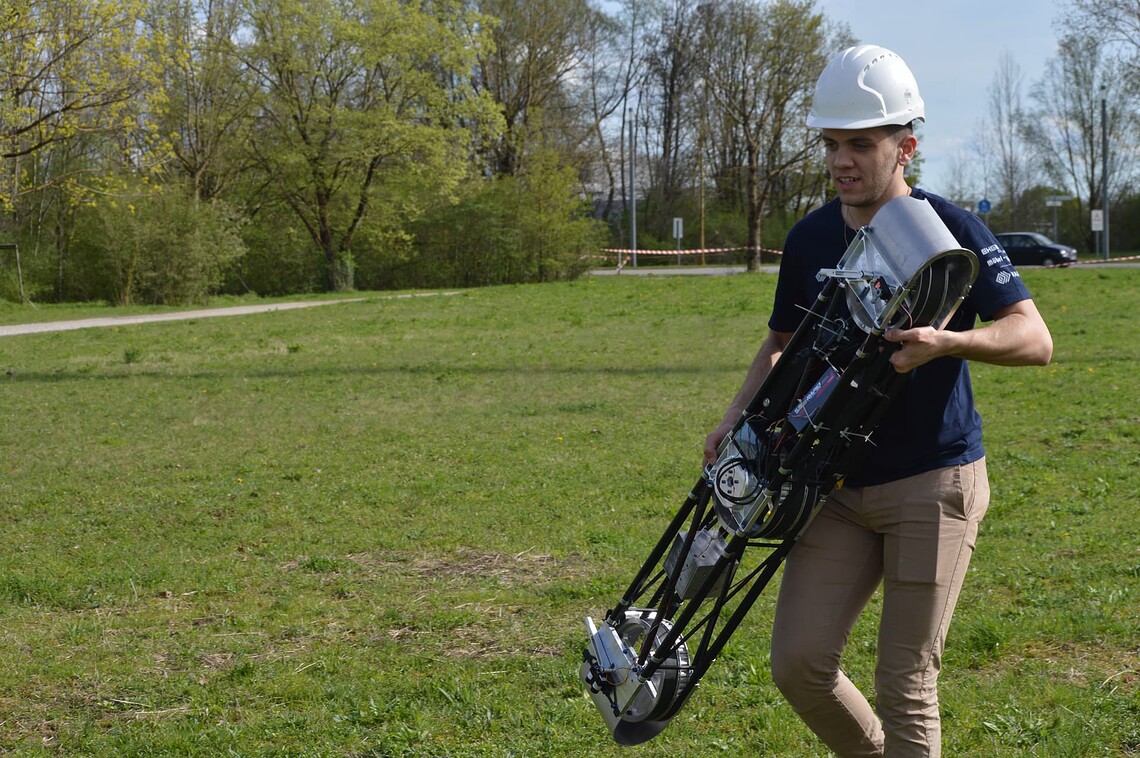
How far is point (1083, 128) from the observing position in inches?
2574

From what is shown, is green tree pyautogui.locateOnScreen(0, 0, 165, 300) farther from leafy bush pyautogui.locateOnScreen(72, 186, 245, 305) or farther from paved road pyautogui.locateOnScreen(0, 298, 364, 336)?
leafy bush pyautogui.locateOnScreen(72, 186, 245, 305)

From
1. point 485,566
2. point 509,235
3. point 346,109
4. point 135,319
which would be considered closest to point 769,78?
point 509,235

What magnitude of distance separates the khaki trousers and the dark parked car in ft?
149

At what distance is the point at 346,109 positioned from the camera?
39469mm

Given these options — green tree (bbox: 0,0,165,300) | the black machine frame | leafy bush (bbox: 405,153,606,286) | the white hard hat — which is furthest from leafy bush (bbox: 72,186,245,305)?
the white hard hat

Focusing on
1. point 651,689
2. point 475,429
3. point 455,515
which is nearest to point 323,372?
point 475,429

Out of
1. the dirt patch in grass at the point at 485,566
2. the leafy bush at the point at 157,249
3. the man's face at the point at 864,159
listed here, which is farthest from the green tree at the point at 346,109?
the man's face at the point at 864,159

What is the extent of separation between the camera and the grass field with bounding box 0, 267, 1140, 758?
4531mm

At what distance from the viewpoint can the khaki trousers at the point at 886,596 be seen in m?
3.16

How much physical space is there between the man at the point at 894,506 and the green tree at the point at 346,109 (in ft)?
122

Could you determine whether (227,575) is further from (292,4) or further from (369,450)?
(292,4)

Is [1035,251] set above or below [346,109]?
below

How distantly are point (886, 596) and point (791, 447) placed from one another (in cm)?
52

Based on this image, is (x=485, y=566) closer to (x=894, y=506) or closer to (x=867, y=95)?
(x=894, y=506)
